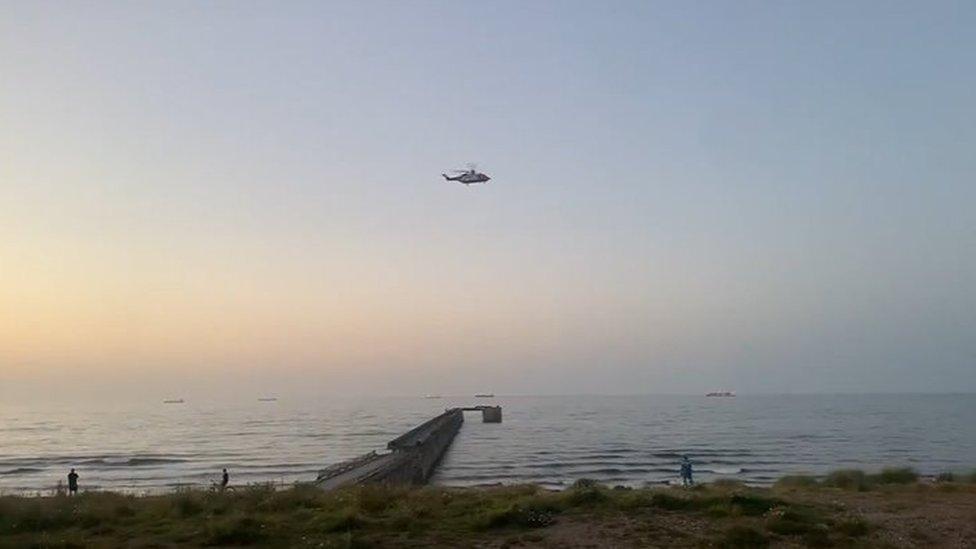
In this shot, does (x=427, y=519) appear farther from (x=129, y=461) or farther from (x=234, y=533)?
(x=129, y=461)

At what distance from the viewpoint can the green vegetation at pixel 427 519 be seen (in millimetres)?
13078

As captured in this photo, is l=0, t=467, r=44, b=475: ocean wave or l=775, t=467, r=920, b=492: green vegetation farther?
l=0, t=467, r=44, b=475: ocean wave

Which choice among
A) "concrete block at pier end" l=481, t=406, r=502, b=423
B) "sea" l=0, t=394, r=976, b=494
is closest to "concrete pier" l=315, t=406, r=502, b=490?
"sea" l=0, t=394, r=976, b=494

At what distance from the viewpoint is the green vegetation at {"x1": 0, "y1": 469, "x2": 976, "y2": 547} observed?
42.9 ft

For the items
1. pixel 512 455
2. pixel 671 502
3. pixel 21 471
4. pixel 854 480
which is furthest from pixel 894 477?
pixel 21 471

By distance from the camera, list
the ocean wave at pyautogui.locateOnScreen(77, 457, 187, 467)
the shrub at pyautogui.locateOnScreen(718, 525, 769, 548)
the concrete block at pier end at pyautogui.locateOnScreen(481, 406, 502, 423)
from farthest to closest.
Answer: the concrete block at pier end at pyautogui.locateOnScreen(481, 406, 502, 423)
the ocean wave at pyautogui.locateOnScreen(77, 457, 187, 467)
the shrub at pyautogui.locateOnScreen(718, 525, 769, 548)

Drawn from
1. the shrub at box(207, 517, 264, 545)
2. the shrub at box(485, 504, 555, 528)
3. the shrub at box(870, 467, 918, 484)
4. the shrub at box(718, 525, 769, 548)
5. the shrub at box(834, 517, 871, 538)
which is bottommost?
the shrub at box(870, 467, 918, 484)

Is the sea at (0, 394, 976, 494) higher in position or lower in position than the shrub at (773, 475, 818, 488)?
lower

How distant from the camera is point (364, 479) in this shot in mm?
27531

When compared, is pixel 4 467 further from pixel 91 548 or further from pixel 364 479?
pixel 91 548


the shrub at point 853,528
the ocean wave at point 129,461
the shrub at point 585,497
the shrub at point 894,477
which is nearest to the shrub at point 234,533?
the shrub at point 585,497

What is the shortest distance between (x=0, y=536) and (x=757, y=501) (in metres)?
13.4

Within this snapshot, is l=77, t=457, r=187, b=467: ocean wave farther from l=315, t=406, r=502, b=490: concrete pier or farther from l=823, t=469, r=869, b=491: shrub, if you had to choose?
l=823, t=469, r=869, b=491: shrub

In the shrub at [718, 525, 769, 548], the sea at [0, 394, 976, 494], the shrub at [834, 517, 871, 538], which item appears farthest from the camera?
the sea at [0, 394, 976, 494]
